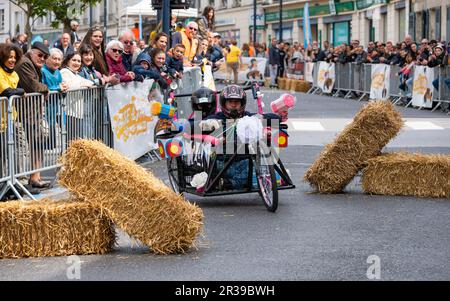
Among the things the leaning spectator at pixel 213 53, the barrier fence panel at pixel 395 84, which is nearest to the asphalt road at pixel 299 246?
the leaning spectator at pixel 213 53

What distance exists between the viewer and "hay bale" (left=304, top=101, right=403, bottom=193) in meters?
12.8

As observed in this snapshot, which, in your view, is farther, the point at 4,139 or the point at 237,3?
the point at 237,3

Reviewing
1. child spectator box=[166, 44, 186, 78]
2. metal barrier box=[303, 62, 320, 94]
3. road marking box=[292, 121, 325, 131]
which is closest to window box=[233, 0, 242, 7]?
metal barrier box=[303, 62, 320, 94]

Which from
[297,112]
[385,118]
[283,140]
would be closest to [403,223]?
[283,140]

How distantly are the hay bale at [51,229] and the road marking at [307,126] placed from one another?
14.1 m

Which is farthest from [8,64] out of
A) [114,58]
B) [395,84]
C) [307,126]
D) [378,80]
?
[378,80]

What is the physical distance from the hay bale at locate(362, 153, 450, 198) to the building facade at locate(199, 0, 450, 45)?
1147 inches

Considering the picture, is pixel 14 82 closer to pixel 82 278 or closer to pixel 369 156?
pixel 369 156

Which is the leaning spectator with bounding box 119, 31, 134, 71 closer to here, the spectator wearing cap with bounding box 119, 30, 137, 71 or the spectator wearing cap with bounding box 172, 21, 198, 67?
the spectator wearing cap with bounding box 119, 30, 137, 71

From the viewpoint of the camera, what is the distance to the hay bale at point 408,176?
1257cm

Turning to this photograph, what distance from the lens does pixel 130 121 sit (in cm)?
1609

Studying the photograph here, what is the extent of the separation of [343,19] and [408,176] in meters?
53.0

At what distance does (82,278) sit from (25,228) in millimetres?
1076

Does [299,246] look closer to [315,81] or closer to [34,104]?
[34,104]
